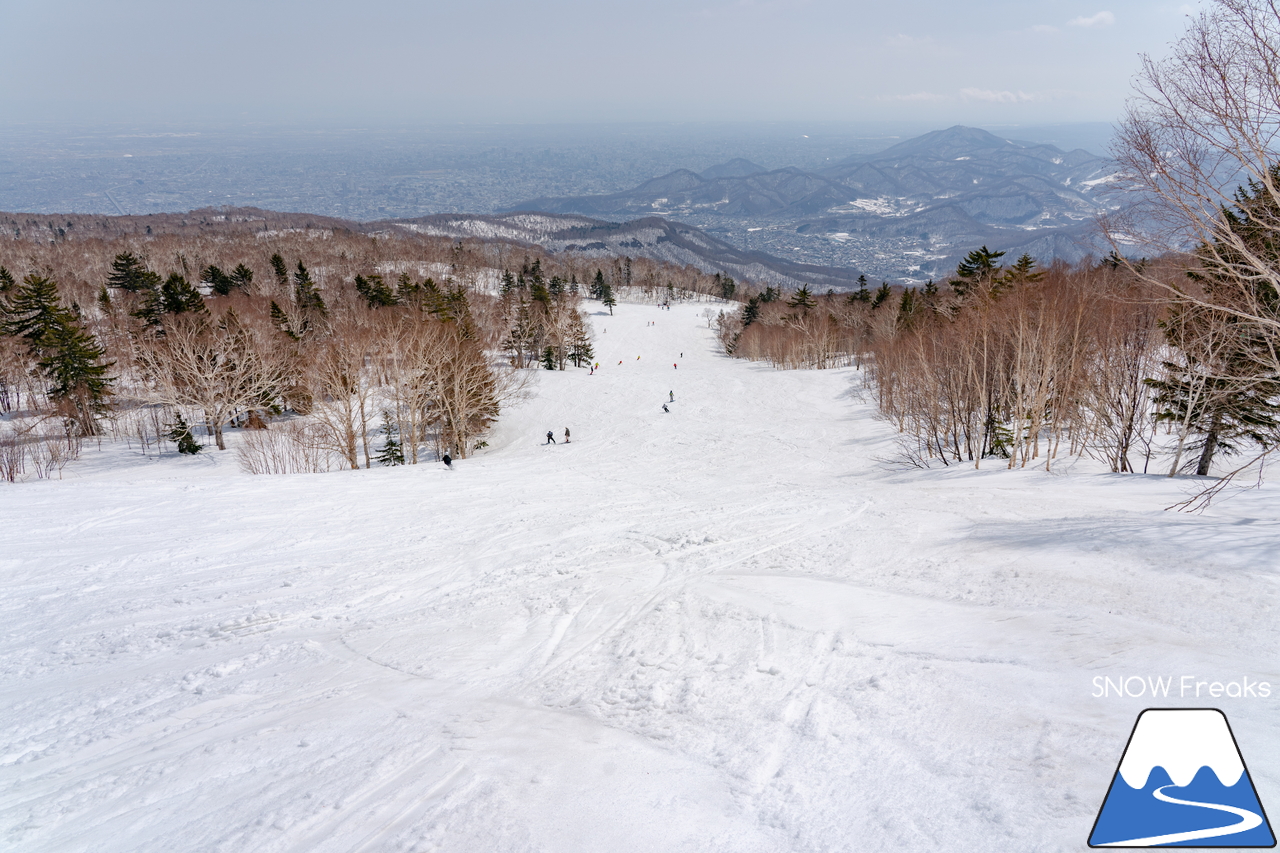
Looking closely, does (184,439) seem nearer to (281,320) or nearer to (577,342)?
(281,320)

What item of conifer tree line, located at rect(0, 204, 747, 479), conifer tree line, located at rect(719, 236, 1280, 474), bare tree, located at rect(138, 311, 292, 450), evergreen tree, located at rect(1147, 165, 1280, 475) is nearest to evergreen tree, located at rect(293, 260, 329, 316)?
conifer tree line, located at rect(0, 204, 747, 479)

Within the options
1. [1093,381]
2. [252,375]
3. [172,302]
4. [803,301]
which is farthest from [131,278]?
[1093,381]

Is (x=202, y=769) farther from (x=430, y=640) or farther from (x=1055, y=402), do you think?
(x=1055, y=402)

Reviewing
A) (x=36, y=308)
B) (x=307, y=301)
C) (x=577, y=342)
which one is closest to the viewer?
(x=36, y=308)

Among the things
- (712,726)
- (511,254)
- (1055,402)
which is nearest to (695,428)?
(1055,402)

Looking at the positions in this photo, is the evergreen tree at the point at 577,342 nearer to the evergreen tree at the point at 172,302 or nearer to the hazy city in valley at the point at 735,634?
the evergreen tree at the point at 172,302

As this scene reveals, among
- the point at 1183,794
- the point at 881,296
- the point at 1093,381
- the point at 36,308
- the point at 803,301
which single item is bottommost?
the point at 1093,381
